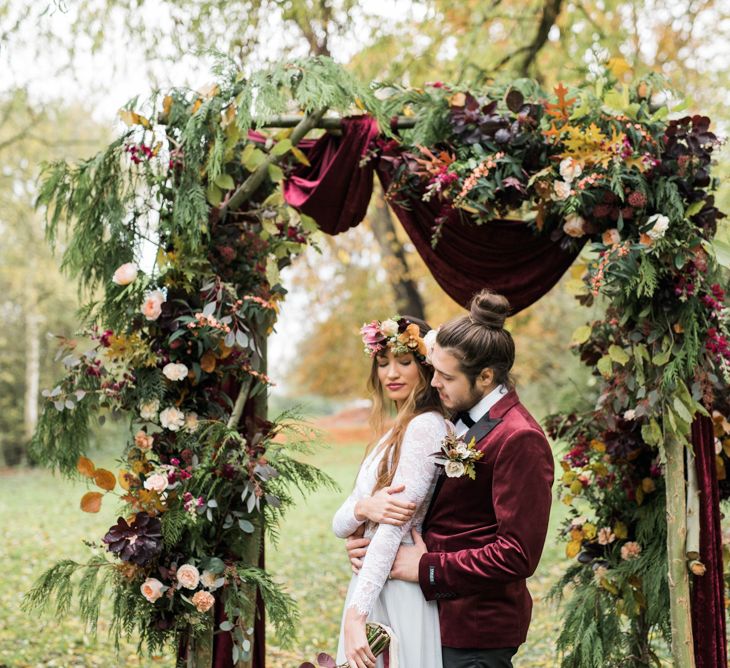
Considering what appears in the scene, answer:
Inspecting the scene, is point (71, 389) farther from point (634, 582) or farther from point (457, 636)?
point (634, 582)

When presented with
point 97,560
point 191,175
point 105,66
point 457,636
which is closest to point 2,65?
point 105,66

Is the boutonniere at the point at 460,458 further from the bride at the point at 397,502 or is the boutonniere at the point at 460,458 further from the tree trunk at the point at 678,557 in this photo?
the tree trunk at the point at 678,557

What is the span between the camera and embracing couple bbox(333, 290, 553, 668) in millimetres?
2059

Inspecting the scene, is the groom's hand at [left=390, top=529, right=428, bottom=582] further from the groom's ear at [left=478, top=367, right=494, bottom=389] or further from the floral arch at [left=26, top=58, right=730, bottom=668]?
the floral arch at [left=26, top=58, right=730, bottom=668]

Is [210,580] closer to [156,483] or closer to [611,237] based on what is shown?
[156,483]

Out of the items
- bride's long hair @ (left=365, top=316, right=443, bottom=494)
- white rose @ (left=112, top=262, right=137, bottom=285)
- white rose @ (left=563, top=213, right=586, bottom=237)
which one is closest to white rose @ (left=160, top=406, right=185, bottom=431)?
white rose @ (left=112, top=262, right=137, bottom=285)

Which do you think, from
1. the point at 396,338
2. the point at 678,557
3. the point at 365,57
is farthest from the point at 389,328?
the point at 365,57

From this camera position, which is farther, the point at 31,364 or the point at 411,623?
the point at 31,364

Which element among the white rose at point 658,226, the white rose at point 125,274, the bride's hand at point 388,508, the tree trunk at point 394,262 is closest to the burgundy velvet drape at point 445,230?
the white rose at point 658,226

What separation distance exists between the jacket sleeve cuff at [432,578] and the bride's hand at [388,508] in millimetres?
117

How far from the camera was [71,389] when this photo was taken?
10.3ft

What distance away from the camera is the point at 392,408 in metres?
2.58

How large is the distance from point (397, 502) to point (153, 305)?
134 centimetres

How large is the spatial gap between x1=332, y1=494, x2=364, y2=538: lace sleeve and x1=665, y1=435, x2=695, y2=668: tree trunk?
52.6 inches
